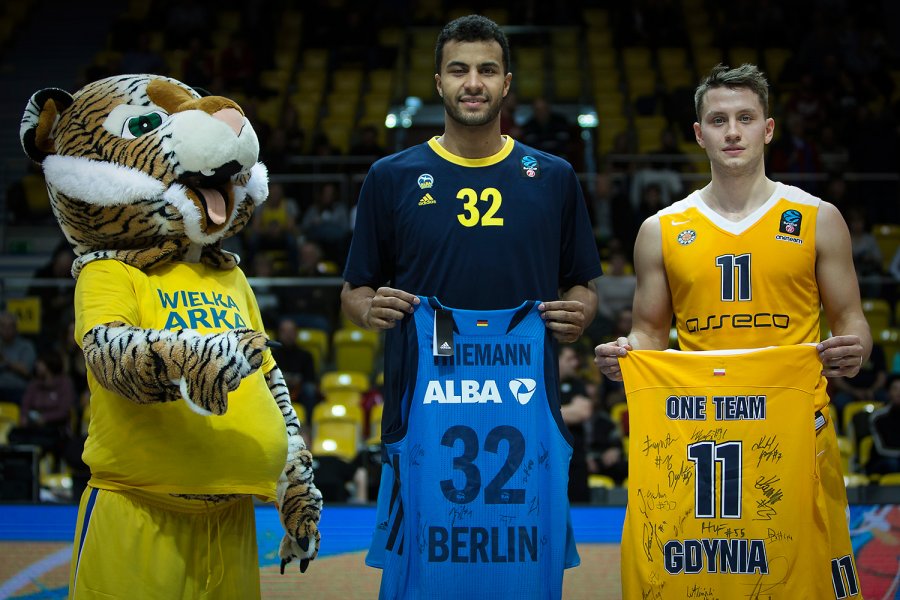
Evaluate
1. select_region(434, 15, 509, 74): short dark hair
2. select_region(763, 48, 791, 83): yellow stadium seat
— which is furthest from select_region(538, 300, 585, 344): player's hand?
select_region(763, 48, 791, 83): yellow stadium seat

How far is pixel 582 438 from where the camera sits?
727 centimetres

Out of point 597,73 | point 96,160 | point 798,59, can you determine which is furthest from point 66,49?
point 96,160

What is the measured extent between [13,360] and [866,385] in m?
6.96

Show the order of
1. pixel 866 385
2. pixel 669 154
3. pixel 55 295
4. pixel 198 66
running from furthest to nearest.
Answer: pixel 198 66
pixel 669 154
pixel 55 295
pixel 866 385

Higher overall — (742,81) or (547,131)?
(547,131)

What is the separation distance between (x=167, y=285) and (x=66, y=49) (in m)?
12.9

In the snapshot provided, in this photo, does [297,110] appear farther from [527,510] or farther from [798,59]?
[527,510]

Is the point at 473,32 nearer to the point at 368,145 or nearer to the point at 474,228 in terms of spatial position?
the point at 474,228

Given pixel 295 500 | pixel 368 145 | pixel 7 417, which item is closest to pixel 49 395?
pixel 7 417

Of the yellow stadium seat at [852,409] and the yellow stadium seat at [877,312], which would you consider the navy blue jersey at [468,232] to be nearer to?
the yellow stadium seat at [852,409]

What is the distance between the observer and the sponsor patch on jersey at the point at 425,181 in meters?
3.48

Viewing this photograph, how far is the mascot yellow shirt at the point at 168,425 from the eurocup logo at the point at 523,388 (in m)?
0.70

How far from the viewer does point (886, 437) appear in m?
7.89

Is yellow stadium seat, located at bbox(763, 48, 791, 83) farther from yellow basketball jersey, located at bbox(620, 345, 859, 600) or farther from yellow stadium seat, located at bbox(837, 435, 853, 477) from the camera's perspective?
yellow basketball jersey, located at bbox(620, 345, 859, 600)
